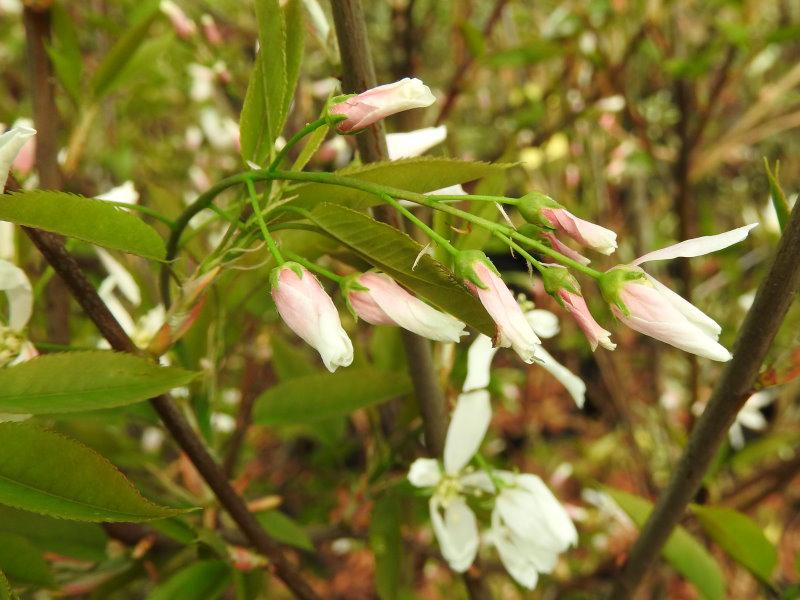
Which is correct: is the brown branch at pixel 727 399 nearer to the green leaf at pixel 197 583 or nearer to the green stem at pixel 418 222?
the green stem at pixel 418 222

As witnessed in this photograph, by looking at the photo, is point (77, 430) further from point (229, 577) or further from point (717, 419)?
point (717, 419)

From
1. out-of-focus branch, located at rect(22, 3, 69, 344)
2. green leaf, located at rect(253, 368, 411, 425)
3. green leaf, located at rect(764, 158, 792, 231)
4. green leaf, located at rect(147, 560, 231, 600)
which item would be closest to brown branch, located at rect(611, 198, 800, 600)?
green leaf, located at rect(764, 158, 792, 231)

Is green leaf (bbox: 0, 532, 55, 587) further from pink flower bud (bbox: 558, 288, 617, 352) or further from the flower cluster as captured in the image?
pink flower bud (bbox: 558, 288, 617, 352)

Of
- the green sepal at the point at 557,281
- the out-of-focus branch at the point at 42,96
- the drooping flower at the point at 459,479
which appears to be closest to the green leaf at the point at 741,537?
the drooping flower at the point at 459,479

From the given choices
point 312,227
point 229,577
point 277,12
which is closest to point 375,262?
point 312,227

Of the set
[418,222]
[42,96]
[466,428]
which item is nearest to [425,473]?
[466,428]

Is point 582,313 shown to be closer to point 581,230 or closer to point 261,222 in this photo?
point 581,230
